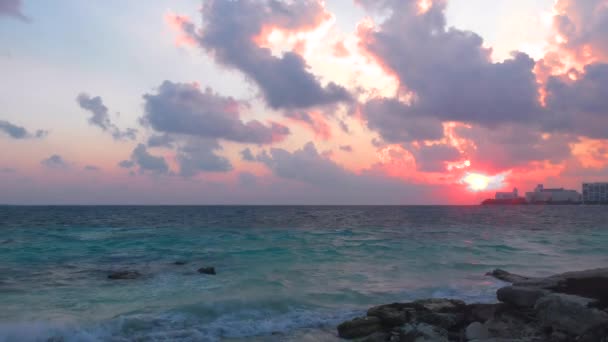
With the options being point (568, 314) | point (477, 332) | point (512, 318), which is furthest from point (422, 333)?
point (568, 314)

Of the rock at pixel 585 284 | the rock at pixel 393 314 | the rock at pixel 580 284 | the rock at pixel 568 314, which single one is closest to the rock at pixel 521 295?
the rock at pixel 580 284

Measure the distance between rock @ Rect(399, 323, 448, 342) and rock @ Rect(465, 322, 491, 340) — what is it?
25.0 inches

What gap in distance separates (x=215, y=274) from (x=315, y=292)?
25.0ft

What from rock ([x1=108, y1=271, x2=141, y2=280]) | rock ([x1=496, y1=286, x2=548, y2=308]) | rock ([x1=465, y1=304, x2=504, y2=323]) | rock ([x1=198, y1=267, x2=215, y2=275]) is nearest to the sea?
rock ([x1=198, y1=267, x2=215, y2=275])

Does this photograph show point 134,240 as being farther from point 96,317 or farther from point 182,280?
point 96,317

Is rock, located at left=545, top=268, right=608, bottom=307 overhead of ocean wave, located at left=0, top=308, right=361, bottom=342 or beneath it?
overhead

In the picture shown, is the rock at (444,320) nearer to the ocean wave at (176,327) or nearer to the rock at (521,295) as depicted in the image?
the rock at (521,295)

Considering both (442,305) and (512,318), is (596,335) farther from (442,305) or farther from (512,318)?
(442,305)

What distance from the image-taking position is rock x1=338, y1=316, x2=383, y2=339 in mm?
13109

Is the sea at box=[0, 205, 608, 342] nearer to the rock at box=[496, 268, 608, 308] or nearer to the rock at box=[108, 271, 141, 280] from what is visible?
the rock at box=[108, 271, 141, 280]

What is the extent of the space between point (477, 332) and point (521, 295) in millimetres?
3137

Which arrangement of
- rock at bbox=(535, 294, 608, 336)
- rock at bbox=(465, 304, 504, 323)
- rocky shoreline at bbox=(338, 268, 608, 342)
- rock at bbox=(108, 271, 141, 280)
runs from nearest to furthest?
rock at bbox=(535, 294, 608, 336), rocky shoreline at bbox=(338, 268, 608, 342), rock at bbox=(465, 304, 504, 323), rock at bbox=(108, 271, 141, 280)

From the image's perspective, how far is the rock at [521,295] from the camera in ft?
44.9

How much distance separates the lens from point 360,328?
13250mm
